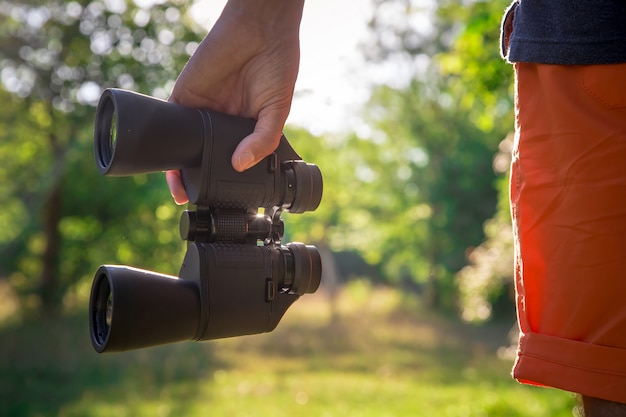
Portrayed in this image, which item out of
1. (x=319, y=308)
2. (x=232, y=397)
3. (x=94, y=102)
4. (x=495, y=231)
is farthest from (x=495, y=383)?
(x=319, y=308)

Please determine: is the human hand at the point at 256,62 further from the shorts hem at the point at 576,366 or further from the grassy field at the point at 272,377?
the grassy field at the point at 272,377

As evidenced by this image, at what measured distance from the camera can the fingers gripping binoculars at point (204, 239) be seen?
1209 mm

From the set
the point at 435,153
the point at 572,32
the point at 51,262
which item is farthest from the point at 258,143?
the point at 435,153

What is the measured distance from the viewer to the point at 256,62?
53.9 inches

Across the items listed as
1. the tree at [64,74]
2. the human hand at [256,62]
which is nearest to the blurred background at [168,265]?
the tree at [64,74]

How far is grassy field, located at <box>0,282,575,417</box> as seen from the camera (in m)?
7.56

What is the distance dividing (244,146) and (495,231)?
6998 mm

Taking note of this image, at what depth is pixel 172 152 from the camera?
4.32 ft

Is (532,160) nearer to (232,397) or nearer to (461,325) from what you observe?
(232,397)

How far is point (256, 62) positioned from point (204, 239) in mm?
346

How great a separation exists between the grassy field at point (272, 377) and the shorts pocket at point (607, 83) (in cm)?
561

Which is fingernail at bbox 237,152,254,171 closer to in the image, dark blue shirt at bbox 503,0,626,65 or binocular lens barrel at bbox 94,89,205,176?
binocular lens barrel at bbox 94,89,205,176

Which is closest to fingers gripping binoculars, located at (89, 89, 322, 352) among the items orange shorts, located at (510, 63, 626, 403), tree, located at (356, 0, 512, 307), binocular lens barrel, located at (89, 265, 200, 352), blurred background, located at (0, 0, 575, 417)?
binocular lens barrel, located at (89, 265, 200, 352)

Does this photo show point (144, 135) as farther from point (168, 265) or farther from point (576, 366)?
point (168, 265)
